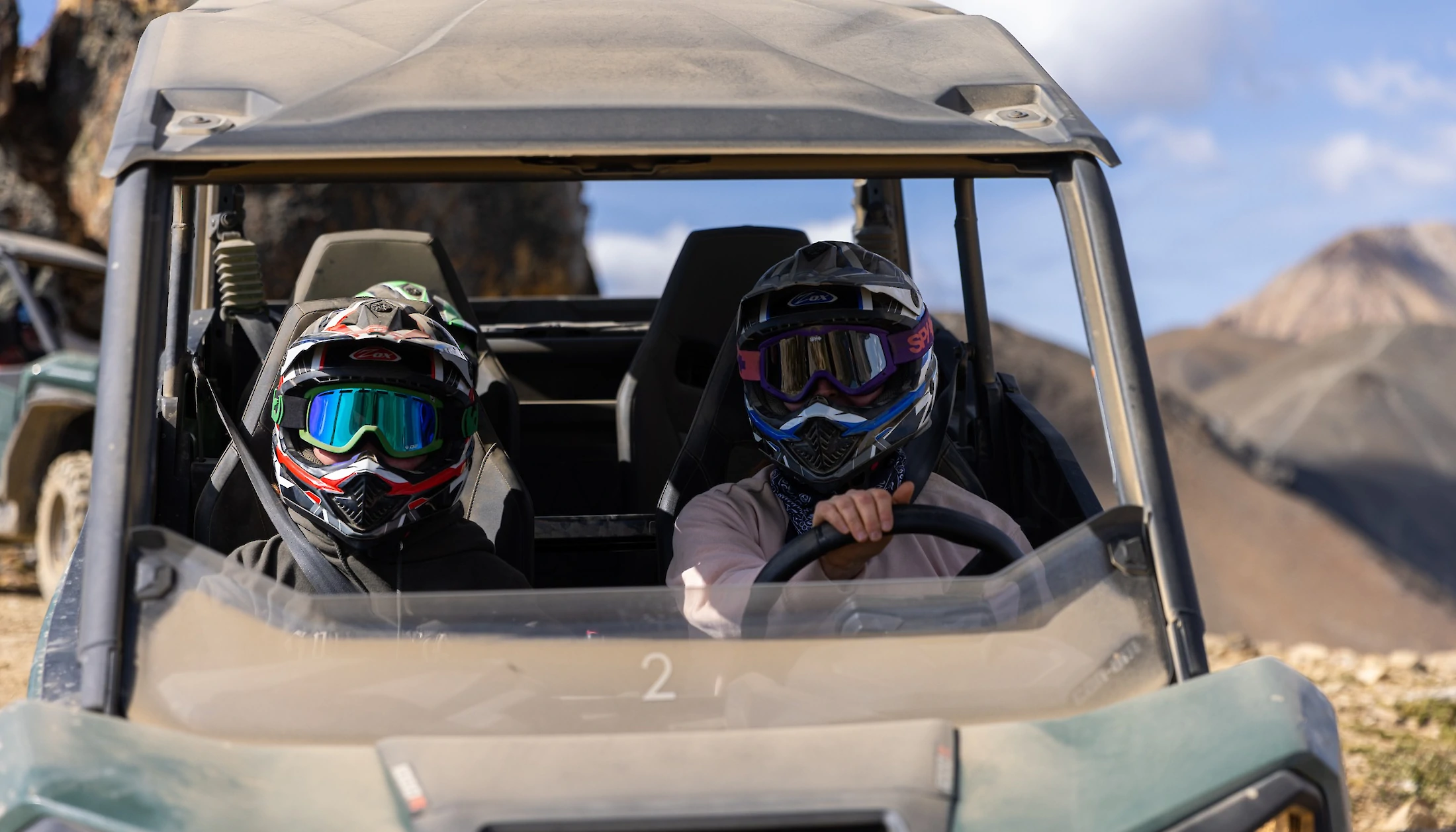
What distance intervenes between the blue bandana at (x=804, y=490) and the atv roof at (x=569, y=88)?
0.65m

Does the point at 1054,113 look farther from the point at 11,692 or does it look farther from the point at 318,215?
the point at 318,215

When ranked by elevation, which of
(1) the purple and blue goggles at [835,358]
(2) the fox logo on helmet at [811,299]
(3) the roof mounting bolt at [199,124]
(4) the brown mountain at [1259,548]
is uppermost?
(3) the roof mounting bolt at [199,124]

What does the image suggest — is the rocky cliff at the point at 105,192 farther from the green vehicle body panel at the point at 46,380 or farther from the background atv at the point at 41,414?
the green vehicle body panel at the point at 46,380

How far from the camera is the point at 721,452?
2.99 meters

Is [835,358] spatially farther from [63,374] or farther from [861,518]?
[63,374]

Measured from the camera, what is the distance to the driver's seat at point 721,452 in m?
2.88

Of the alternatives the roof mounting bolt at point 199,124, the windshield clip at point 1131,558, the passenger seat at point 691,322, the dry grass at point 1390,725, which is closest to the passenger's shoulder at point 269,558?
the roof mounting bolt at point 199,124

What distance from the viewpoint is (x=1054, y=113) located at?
2215mm

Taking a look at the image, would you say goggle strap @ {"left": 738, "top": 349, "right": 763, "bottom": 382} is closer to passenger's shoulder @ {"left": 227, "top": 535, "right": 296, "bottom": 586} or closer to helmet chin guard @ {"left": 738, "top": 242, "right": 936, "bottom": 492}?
helmet chin guard @ {"left": 738, "top": 242, "right": 936, "bottom": 492}

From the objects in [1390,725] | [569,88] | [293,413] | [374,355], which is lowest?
[1390,725]

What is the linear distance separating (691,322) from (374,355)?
167 cm

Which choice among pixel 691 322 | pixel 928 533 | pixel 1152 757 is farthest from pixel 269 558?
pixel 691 322

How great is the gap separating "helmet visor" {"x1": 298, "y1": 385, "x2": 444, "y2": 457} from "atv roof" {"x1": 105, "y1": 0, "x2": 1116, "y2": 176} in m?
0.52

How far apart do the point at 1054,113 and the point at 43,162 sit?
46.5 ft
